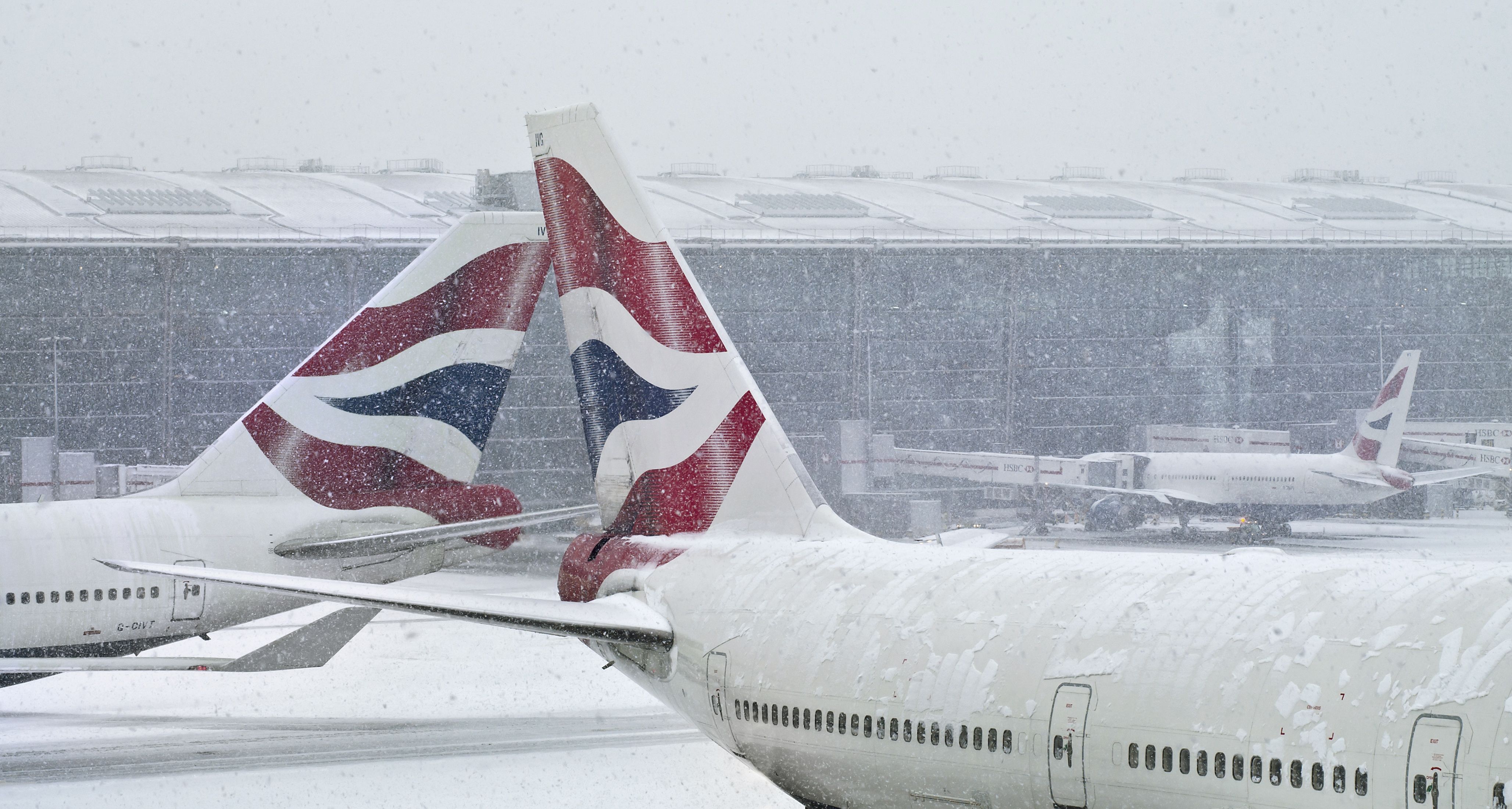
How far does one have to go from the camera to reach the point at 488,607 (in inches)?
444

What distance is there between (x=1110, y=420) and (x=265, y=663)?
5348 centimetres

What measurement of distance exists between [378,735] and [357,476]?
4051mm

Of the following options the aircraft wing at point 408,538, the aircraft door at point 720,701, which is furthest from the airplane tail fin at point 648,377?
the aircraft wing at point 408,538

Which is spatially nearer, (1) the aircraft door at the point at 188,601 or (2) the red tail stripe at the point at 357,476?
(1) the aircraft door at the point at 188,601

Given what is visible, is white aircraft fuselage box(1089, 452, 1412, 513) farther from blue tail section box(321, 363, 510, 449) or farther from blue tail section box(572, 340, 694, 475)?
blue tail section box(572, 340, 694, 475)

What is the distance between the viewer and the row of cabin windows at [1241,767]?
24.6ft

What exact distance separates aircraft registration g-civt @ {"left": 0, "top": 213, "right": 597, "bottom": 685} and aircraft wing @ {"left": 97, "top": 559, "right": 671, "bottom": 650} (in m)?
5.93

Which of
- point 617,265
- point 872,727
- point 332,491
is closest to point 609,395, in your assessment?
point 617,265

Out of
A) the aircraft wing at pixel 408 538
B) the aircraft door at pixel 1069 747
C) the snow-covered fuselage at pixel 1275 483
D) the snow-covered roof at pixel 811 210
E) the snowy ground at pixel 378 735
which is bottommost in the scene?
the snow-covered fuselage at pixel 1275 483

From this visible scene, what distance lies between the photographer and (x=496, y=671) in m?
23.6

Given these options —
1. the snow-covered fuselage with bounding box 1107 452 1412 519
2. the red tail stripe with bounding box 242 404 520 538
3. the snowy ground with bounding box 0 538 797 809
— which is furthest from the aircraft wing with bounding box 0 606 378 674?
the snow-covered fuselage with bounding box 1107 452 1412 519

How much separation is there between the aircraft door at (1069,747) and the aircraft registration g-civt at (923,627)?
0.06 ft

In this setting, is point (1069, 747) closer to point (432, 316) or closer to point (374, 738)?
point (374, 738)

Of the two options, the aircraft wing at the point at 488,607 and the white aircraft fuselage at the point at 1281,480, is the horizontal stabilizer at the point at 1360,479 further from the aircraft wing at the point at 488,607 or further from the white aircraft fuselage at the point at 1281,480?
the aircraft wing at the point at 488,607
